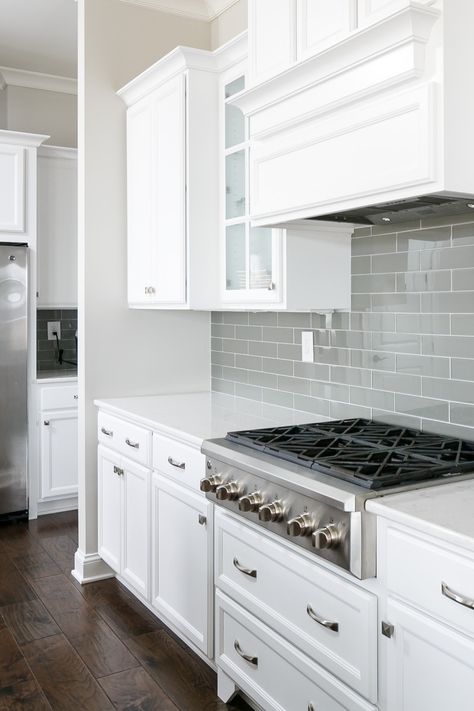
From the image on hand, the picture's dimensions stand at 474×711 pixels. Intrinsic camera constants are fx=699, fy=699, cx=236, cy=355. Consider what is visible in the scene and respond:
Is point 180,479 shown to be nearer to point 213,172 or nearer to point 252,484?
point 252,484

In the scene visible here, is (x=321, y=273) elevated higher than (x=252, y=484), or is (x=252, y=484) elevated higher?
(x=321, y=273)

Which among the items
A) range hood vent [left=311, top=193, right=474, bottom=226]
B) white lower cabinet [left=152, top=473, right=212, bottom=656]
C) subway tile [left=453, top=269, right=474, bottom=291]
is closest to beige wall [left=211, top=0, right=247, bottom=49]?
range hood vent [left=311, top=193, right=474, bottom=226]

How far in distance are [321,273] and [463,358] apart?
667 millimetres

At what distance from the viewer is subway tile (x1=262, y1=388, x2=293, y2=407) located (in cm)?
312

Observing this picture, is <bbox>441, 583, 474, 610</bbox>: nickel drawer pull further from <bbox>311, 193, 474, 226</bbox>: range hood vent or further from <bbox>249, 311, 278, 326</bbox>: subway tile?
<bbox>249, 311, 278, 326</bbox>: subway tile

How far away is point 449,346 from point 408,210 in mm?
455

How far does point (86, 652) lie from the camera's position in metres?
2.78

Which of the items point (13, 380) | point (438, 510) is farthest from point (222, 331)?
point (438, 510)

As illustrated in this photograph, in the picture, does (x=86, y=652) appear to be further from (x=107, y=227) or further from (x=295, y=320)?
(x=107, y=227)

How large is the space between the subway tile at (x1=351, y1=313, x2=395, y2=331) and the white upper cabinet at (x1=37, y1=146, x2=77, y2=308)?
2669 millimetres

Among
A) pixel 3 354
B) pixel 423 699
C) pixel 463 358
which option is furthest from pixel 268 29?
pixel 3 354

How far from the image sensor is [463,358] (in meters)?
2.19

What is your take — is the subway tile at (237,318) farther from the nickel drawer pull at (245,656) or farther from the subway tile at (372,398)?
the nickel drawer pull at (245,656)

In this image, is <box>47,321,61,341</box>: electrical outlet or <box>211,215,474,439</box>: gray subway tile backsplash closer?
<box>211,215,474,439</box>: gray subway tile backsplash
